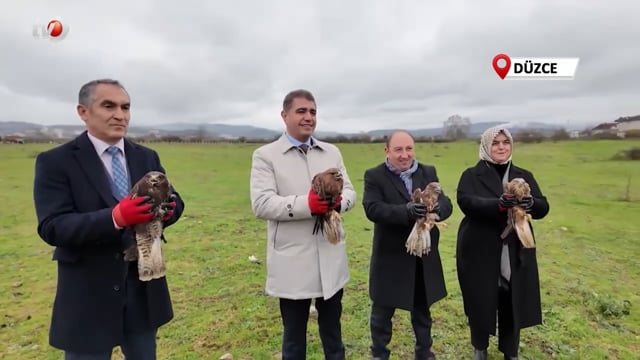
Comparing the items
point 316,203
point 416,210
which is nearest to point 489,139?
point 416,210

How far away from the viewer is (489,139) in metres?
4.18

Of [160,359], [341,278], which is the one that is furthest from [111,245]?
[160,359]

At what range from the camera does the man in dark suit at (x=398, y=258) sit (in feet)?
13.5

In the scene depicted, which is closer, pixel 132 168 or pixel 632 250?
pixel 132 168

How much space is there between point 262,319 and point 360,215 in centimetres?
924

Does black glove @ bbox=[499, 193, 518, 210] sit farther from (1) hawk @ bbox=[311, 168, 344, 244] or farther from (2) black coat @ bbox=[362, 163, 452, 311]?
(1) hawk @ bbox=[311, 168, 344, 244]

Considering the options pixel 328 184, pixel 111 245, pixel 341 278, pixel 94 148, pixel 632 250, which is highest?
pixel 94 148

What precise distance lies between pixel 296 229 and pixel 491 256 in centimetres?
206

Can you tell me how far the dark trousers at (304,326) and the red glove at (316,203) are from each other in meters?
0.96

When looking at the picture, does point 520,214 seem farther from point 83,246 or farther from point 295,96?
point 83,246

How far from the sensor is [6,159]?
96.0 ft

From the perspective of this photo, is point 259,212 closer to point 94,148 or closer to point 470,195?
point 94,148

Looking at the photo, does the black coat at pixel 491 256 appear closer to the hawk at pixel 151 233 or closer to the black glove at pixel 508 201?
the black glove at pixel 508 201

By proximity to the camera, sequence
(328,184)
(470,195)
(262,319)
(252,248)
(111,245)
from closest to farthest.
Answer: (111,245)
(328,184)
(470,195)
(262,319)
(252,248)
